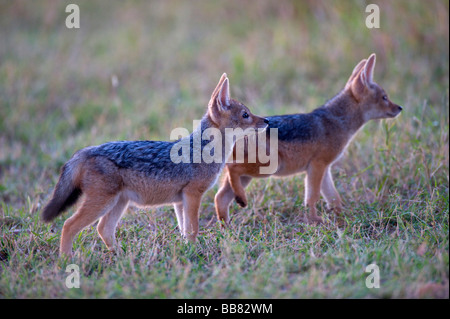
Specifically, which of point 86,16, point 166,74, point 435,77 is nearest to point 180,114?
point 166,74

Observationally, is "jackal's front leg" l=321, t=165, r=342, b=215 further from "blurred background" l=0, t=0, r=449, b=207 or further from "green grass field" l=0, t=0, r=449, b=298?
"blurred background" l=0, t=0, r=449, b=207

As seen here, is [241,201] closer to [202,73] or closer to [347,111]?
[347,111]

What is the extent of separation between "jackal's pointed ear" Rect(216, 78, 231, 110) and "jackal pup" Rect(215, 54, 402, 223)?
2.23 feet

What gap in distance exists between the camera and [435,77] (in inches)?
404

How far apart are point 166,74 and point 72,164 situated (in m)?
6.67

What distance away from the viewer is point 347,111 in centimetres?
693

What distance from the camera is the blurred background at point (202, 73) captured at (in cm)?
778

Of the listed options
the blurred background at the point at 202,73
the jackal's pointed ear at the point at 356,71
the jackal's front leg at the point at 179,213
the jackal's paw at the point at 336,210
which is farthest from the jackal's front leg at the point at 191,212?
the jackal's pointed ear at the point at 356,71

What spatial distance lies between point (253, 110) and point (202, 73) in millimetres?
2867

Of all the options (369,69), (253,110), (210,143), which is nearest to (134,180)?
(210,143)

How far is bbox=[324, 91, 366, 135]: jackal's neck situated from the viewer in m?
6.86

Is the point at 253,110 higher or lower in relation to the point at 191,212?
higher

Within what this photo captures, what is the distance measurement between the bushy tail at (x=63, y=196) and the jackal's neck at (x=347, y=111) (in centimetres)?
350

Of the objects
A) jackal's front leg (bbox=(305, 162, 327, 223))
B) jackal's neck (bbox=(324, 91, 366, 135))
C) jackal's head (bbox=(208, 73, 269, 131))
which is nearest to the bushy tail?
jackal's head (bbox=(208, 73, 269, 131))
